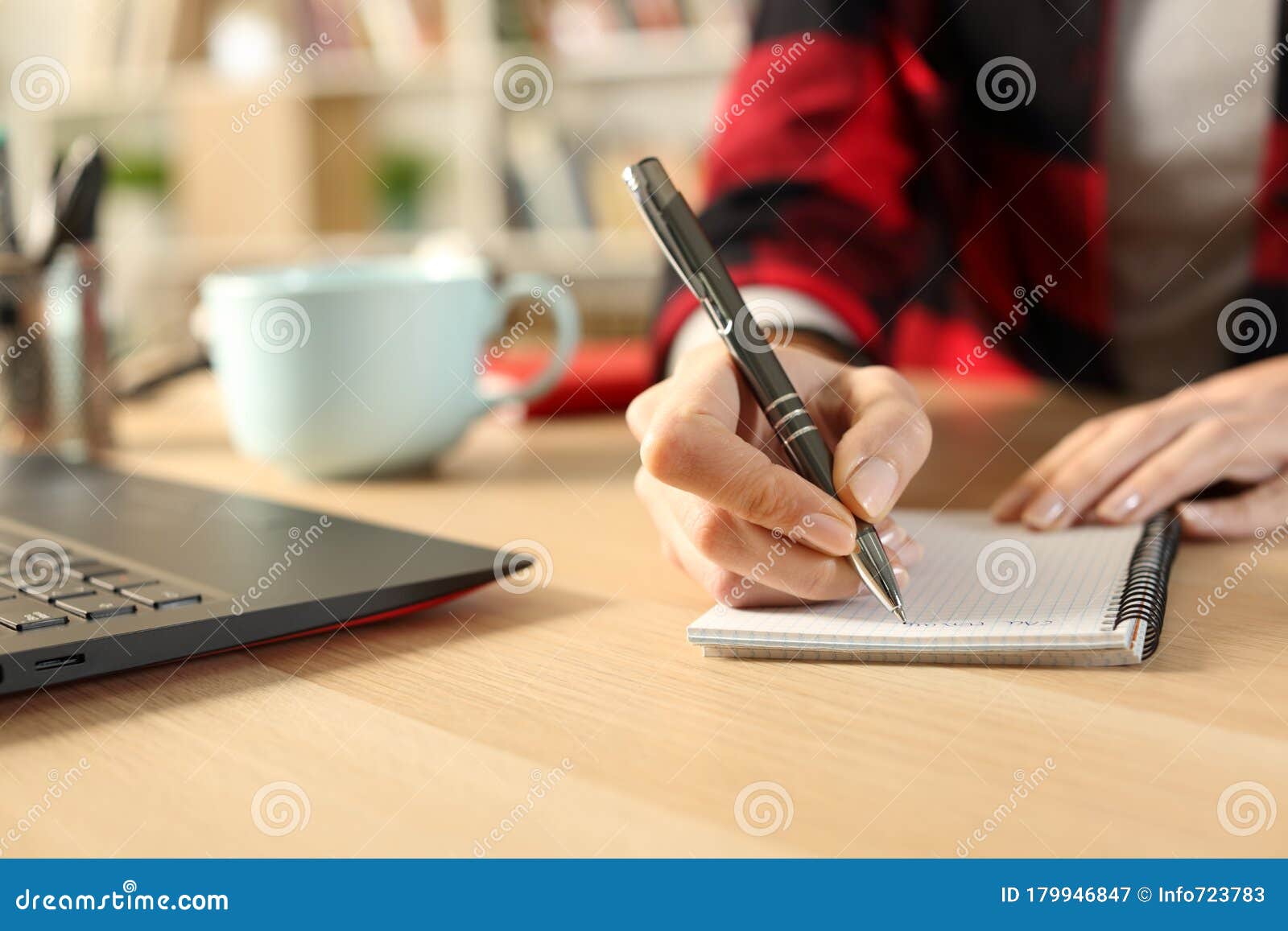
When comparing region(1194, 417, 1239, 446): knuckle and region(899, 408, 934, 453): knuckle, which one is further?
region(1194, 417, 1239, 446): knuckle

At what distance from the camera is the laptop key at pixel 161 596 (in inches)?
17.6

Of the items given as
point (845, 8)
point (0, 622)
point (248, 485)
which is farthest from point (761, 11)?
point (0, 622)

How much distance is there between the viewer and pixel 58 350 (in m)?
0.98

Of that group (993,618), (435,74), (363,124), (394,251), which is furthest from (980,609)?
(363,124)

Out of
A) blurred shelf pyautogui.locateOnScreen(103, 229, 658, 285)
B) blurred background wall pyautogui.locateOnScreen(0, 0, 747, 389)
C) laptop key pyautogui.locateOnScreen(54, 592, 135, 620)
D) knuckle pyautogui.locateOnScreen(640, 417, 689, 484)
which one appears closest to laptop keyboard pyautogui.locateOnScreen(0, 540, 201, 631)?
Answer: laptop key pyautogui.locateOnScreen(54, 592, 135, 620)

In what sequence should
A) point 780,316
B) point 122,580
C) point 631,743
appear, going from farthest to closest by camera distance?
point 780,316
point 122,580
point 631,743

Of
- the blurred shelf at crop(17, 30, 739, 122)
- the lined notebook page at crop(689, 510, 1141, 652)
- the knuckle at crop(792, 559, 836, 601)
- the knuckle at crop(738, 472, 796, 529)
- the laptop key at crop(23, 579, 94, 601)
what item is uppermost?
the blurred shelf at crop(17, 30, 739, 122)

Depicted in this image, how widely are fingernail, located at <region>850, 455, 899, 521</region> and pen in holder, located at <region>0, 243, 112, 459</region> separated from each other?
73cm

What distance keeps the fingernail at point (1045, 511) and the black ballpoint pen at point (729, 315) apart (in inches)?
6.2

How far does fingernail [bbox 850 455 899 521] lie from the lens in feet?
1.55

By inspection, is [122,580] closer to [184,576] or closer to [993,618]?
[184,576]

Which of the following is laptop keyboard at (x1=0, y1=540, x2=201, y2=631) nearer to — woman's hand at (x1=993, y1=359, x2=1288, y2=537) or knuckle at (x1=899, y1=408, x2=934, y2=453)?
knuckle at (x1=899, y1=408, x2=934, y2=453)

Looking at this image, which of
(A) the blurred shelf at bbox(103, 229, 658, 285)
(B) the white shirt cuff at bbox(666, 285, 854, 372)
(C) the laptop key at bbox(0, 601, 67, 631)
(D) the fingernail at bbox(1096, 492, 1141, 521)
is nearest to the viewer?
(C) the laptop key at bbox(0, 601, 67, 631)

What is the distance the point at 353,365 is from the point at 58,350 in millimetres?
315
